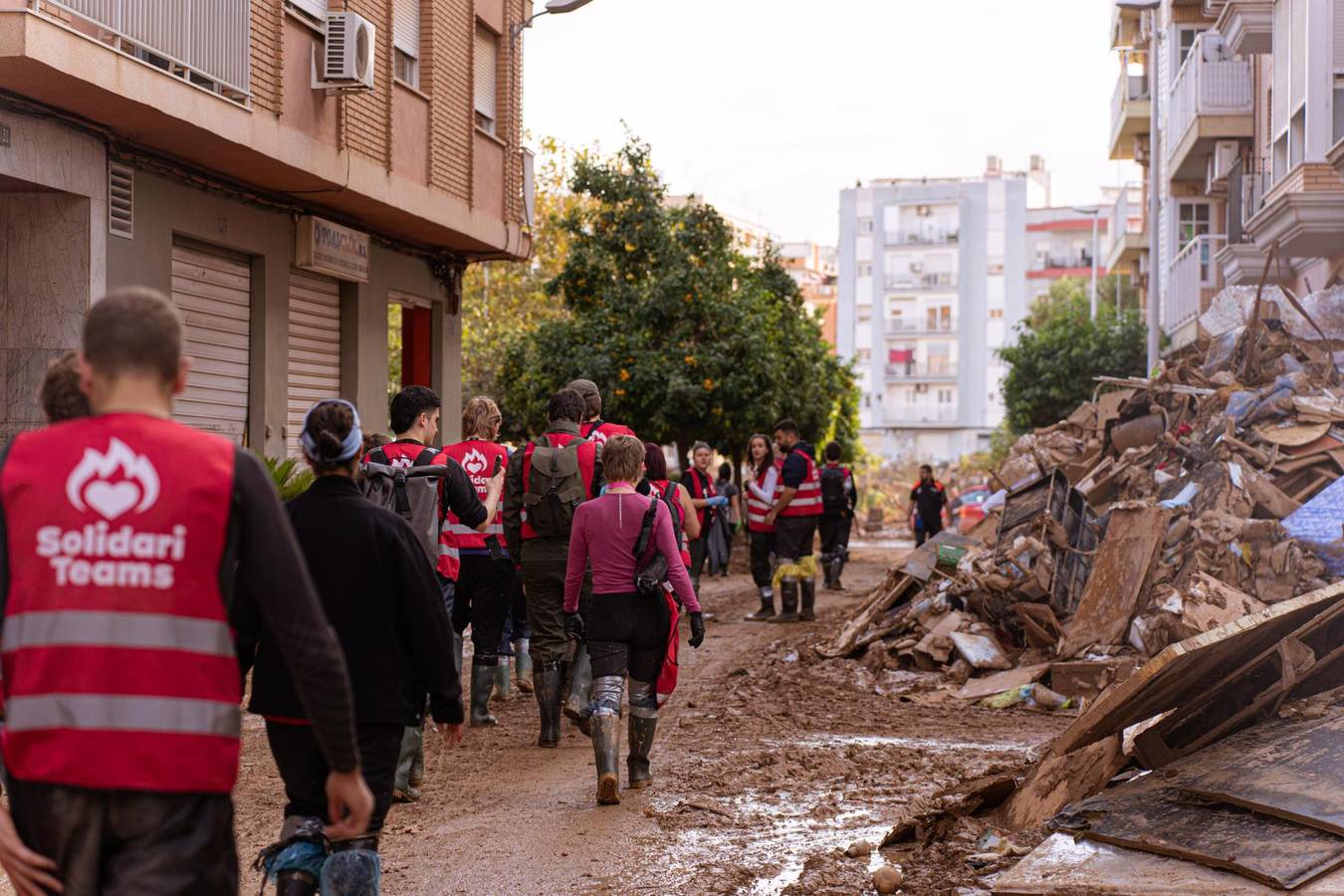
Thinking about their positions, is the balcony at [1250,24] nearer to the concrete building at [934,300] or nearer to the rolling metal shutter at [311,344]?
the rolling metal shutter at [311,344]

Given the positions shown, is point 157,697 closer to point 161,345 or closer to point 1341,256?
point 161,345

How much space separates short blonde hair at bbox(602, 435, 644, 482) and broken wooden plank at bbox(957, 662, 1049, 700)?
4.80 m

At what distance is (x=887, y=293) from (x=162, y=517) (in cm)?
9809

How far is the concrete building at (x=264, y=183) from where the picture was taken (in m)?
11.2

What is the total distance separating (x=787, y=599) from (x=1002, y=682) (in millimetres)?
5688

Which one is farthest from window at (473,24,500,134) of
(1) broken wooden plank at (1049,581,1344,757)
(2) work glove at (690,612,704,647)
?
(1) broken wooden plank at (1049,581,1344,757)

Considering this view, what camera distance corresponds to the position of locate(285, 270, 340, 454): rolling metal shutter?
15820 millimetres

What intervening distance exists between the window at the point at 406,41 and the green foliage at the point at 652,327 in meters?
10.3

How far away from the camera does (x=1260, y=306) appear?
56.2 feet

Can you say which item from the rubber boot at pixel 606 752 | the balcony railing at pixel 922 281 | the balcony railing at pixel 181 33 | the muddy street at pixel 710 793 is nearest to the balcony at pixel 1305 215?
the muddy street at pixel 710 793

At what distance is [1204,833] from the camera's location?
5.54 metres

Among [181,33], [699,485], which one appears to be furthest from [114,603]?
[699,485]

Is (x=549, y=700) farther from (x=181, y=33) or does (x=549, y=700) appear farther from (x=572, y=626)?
(x=181, y=33)

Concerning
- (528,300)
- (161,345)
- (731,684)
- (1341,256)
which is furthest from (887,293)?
(161,345)
